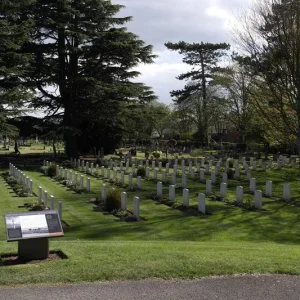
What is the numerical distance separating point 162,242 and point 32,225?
137 inches

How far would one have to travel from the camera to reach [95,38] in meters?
39.4

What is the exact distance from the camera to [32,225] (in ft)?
22.2

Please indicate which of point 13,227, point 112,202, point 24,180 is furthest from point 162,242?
point 24,180

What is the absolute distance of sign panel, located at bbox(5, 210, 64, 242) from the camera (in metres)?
6.53

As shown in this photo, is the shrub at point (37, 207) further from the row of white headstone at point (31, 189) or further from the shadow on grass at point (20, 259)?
the shadow on grass at point (20, 259)

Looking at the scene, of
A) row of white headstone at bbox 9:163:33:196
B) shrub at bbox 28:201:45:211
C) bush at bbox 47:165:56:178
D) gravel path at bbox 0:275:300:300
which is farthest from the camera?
bush at bbox 47:165:56:178

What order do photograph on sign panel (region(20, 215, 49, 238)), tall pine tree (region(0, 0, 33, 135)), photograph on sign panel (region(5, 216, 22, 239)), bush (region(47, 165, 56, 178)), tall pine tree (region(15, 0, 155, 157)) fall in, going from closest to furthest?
photograph on sign panel (region(5, 216, 22, 239)) < photograph on sign panel (region(20, 215, 49, 238)) < bush (region(47, 165, 56, 178)) < tall pine tree (region(0, 0, 33, 135)) < tall pine tree (region(15, 0, 155, 157))

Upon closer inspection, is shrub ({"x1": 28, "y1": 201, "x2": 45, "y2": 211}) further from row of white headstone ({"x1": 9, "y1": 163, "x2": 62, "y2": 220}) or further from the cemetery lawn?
the cemetery lawn

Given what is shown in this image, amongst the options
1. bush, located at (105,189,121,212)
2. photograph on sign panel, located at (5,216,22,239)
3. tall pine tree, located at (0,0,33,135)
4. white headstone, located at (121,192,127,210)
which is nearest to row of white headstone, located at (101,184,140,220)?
white headstone, located at (121,192,127,210)

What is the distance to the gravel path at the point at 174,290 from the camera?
17.1 ft

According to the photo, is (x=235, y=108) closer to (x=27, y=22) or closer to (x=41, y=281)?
(x=27, y=22)

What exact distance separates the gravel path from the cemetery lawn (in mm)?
228

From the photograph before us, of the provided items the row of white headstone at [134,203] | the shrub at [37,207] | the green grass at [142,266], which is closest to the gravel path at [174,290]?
the green grass at [142,266]

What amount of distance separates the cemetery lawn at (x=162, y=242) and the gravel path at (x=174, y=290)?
0.23 meters
